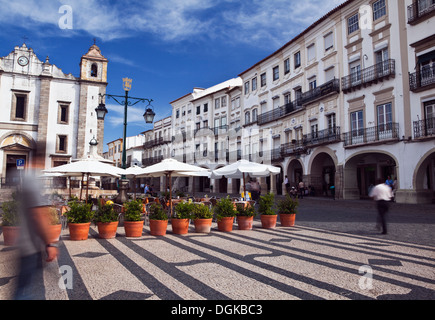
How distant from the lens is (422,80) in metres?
18.0

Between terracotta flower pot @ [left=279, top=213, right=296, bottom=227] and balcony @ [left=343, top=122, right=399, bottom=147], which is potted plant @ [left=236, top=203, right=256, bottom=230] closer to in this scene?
terracotta flower pot @ [left=279, top=213, right=296, bottom=227]

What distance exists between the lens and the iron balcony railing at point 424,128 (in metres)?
17.5

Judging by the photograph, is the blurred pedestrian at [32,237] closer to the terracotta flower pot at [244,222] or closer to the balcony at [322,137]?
the terracotta flower pot at [244,222]

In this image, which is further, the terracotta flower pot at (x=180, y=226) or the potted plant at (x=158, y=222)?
the terracotta flower pot at (x=180, y=226)

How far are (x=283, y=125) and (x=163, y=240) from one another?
81.0ft

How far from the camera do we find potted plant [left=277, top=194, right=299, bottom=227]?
408 inches

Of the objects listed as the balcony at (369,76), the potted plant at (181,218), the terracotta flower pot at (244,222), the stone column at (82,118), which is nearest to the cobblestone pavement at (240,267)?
the potted plant at (181,218)

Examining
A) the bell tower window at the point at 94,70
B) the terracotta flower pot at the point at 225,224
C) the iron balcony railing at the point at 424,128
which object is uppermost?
the bell tower window at the point at 94,70

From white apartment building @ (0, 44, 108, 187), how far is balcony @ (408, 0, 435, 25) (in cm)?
2635

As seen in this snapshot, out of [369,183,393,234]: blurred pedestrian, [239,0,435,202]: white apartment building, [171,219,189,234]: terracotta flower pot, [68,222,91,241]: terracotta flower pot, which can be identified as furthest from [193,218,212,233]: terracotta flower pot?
[239,0,435,202]: white apartment building

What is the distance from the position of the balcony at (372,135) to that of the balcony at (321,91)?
11.8 ft

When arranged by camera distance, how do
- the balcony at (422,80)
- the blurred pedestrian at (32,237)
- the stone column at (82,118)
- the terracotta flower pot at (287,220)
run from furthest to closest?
the stone column at (82,118) < the balcony at (422,80) < the terracotta flower pot at (287,220) < the blurred pedestrian at (32,237)

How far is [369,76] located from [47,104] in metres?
27.6
